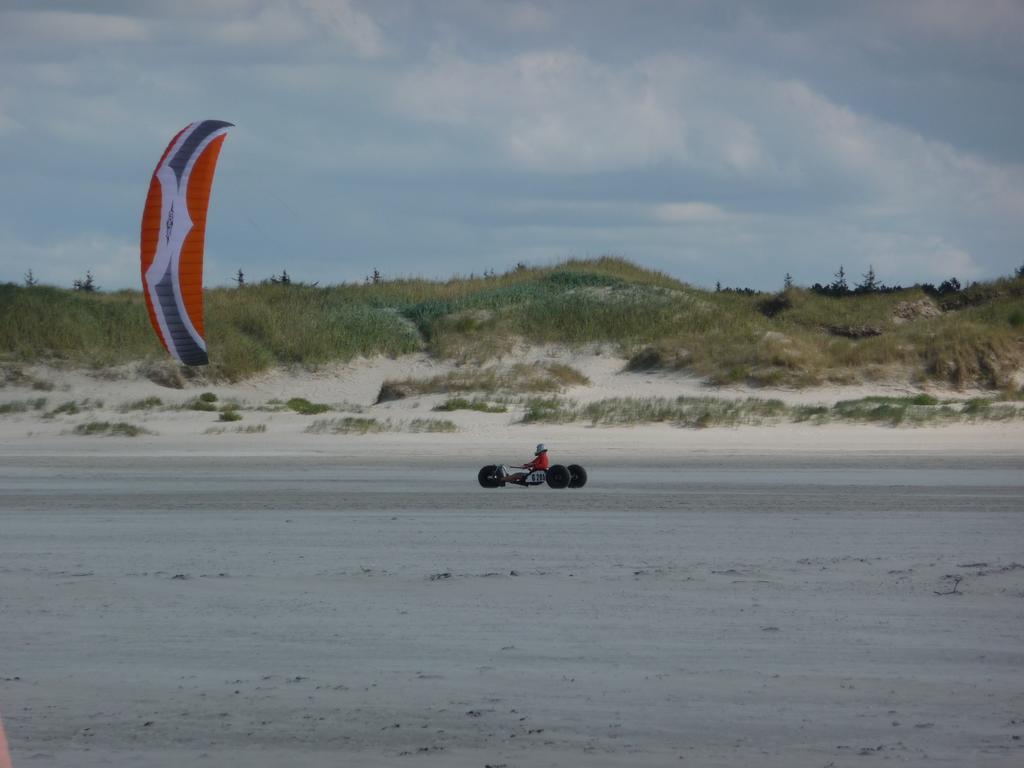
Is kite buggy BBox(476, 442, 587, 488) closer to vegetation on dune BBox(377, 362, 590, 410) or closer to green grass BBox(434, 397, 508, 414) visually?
green grass BBox(434, 397, 508, 414)

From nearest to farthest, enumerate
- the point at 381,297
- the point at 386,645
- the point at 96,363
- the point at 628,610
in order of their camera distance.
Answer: the point at 386,645, the point at 628,610, the point at 96,363, the point at 381,297

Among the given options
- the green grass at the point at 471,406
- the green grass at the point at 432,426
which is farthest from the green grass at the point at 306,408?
the green grass at the point at 432,426

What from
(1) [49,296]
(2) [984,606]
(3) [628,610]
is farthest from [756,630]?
(1) [49,296]

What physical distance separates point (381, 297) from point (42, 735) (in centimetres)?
4149

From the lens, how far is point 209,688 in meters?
6.34

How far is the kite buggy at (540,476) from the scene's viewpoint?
15.6 metres

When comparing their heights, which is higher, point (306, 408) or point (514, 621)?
point (306, 408)

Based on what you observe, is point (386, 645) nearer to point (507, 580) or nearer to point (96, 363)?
point (507, 580)

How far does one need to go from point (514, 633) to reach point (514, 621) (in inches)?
12.9

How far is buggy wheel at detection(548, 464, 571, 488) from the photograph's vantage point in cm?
1560

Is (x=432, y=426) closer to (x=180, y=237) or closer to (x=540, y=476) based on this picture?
(x=180, y=237)

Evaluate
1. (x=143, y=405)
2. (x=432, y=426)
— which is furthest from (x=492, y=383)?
(x=143, y=405)

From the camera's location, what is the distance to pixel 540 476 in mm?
15703

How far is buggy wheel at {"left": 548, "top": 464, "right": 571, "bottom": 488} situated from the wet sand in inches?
45.6
